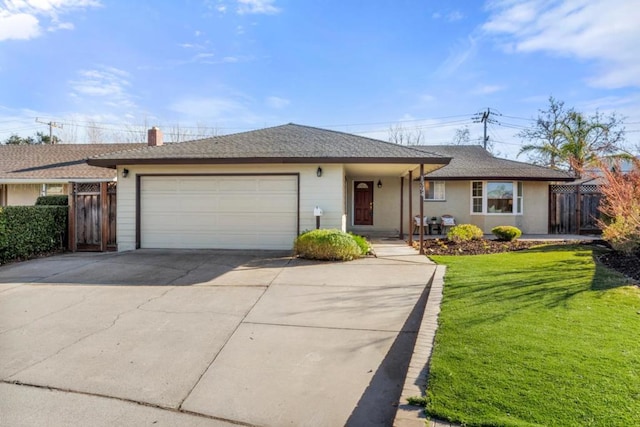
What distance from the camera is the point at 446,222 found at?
16.0 metres

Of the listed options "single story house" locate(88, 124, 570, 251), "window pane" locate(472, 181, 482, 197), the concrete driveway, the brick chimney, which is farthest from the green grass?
the brick chimney

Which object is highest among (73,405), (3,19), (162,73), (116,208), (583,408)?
(162,73)

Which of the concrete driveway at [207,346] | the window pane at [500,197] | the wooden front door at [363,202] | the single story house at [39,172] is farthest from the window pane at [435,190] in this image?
the single story house at [39,172]

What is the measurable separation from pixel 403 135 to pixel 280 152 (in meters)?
27.4

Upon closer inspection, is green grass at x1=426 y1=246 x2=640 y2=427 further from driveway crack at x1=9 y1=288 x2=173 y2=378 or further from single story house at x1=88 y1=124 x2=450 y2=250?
single story house at x1=88 y1=124 x2=450 y2=250

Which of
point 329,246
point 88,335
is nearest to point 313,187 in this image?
point 329,246

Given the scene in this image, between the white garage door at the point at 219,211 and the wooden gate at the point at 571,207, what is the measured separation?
12.4m

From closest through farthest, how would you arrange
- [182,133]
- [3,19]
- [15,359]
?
[15,359]
[3,19]
[182,133]

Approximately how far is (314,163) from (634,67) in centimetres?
1448

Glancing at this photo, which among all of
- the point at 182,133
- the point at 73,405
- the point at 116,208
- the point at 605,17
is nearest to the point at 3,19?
the point at 116,208

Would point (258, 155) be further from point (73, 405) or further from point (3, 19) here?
point (73, 405)

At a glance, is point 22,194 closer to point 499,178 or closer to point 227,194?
point 227,194

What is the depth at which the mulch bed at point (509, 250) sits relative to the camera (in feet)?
24.5

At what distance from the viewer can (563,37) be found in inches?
436
